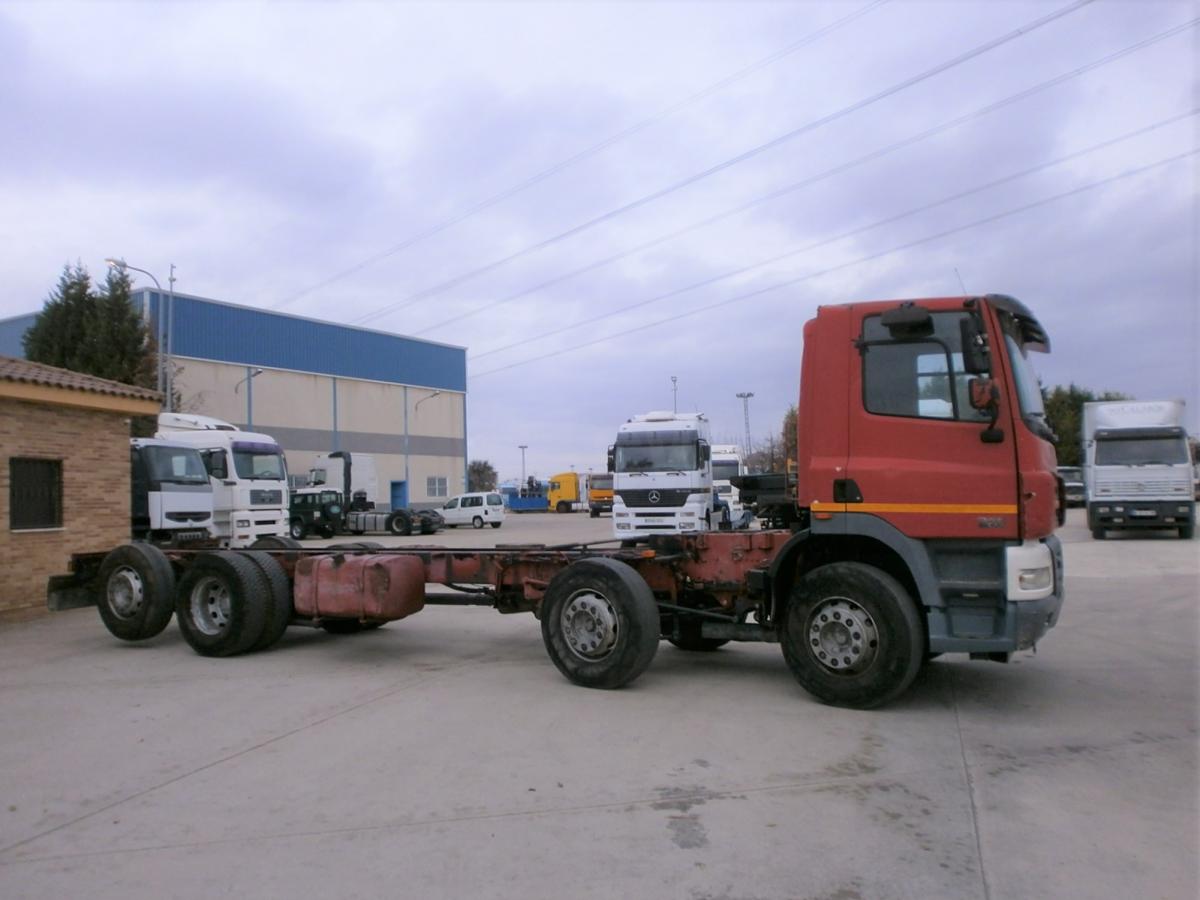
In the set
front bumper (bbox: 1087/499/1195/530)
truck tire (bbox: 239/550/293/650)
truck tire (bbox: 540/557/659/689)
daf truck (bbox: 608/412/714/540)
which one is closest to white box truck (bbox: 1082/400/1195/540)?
front bumper (bbox: 1087/499/1195/530)

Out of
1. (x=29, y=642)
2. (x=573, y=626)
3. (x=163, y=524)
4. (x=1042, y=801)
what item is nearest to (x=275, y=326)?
(x=163, y=524)

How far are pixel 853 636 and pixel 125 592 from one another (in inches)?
312

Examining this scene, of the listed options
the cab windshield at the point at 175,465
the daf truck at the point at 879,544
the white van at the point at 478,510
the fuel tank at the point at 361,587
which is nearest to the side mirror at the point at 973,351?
the daf truck at the point at 879,544

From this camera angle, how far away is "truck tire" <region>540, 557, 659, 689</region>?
705 cm

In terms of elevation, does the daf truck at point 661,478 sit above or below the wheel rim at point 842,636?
above

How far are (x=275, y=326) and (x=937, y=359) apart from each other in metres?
42.7

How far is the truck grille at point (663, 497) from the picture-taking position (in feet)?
59.7

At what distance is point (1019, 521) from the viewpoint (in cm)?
600

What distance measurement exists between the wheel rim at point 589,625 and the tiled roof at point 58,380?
9.47m

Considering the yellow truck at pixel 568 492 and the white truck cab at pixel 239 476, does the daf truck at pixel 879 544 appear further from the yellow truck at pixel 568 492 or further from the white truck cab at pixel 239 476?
the yellow truck at pixel 568 492

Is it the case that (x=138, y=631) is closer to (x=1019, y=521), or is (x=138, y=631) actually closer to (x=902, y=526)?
(x=902, y=526)

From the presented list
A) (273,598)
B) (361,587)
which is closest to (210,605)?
(273,598)

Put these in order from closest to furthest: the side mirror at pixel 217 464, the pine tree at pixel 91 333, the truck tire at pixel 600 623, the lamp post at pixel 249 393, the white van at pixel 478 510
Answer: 1. the truck tire at pixel 600 623
2. the side mirror at pixel 217 464
3. the pine tree at pixel 91 333
4. the lamp post at pixel 249 393
5. the white van at pixel 478 510

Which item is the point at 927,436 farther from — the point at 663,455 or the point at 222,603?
the point at 663,455
